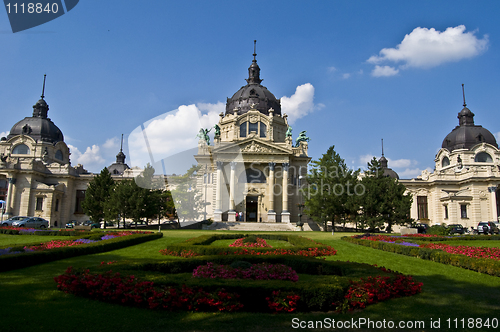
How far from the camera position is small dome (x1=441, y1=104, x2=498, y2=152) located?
65.4 meters

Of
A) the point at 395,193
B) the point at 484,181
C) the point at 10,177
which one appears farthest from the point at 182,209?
the point at 484,181

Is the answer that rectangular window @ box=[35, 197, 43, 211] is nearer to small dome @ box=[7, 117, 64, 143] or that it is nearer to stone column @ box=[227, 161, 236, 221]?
small dome @ box=[7, 117, 64, 143]

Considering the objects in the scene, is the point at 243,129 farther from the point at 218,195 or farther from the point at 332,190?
the point at 332,190

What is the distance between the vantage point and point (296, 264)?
532 inches

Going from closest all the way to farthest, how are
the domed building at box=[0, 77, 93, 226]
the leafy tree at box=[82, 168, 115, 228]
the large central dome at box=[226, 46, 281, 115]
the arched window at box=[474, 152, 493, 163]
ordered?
the leafy tree at box=[82, 168, 115, 228], the domed building at box=[0, 77, 93, 226], the large central dome at box=[226, 46, 281, 115], the arched window at box=[474, 152, 493, 163]

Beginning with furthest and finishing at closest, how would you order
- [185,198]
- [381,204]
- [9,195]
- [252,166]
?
[9,195] < [252,166] < [185,198] < [381,204]

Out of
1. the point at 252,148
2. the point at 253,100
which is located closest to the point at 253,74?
the point at 253,100

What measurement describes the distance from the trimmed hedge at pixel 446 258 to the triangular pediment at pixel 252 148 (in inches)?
1165

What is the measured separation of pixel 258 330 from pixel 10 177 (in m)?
61.8

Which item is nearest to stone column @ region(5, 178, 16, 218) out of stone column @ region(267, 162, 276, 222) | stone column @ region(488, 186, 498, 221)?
stone column @ region(267, 162, 276, 222)

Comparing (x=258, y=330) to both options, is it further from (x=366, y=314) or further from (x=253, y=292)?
(x=366, y=314)

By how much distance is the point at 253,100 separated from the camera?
59812mm

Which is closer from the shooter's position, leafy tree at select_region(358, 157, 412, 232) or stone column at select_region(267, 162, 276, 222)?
leafy tree at select_region(358, 157, 412, 232)

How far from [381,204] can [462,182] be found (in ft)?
88.5
